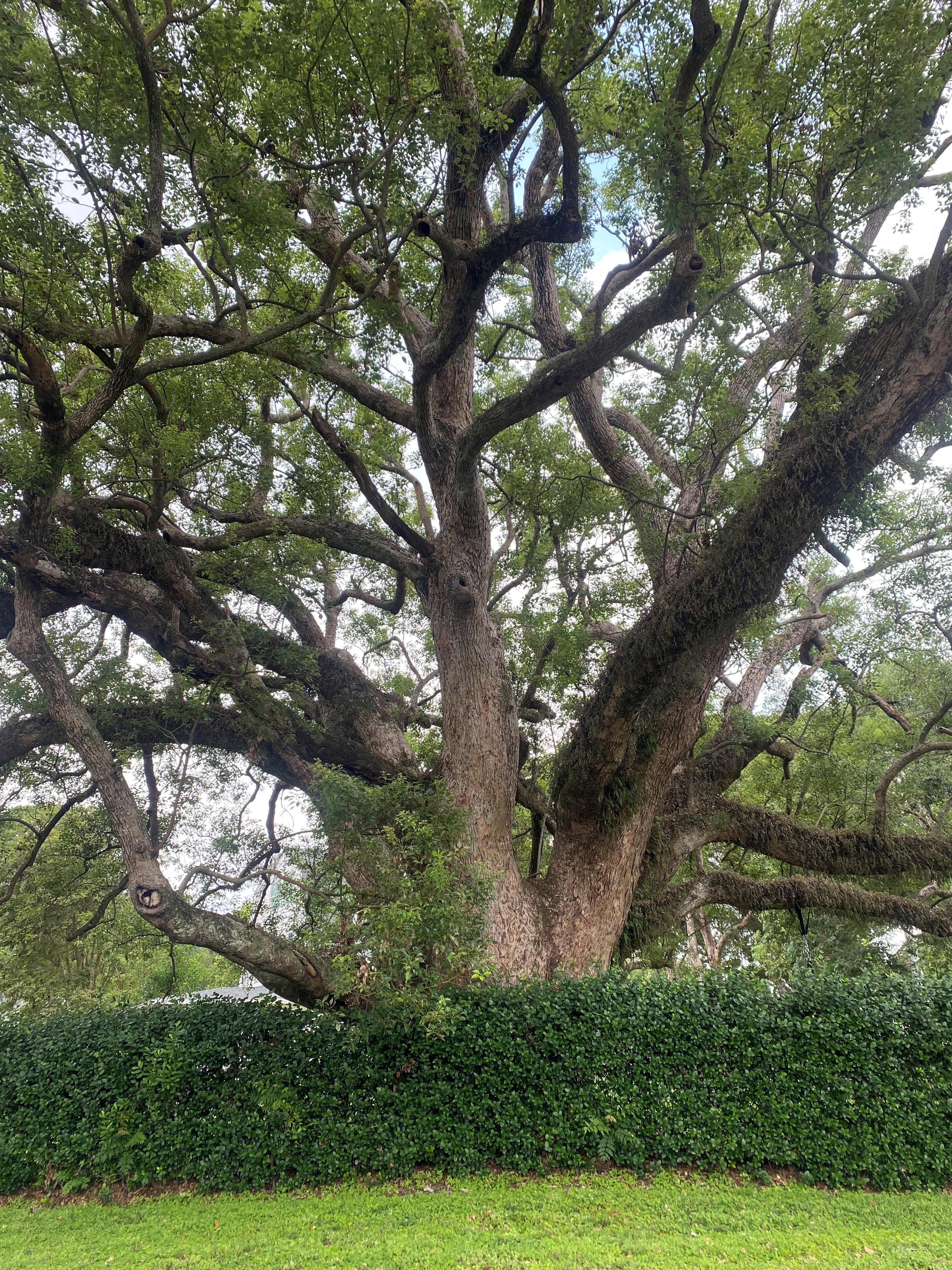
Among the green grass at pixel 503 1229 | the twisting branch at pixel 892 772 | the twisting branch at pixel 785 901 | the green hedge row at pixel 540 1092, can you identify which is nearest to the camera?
the green grass at pixel 503 1229

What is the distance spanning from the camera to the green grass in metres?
3.99

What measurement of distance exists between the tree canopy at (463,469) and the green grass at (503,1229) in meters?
1.42

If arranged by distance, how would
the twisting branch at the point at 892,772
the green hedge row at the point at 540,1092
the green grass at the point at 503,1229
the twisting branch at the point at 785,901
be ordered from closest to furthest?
the green grass at the point at 503,1229 < the green hedge row at the point at 540,1092 < the twisting branch at the point at 892,772 < the twisting branch at the point at 785,901

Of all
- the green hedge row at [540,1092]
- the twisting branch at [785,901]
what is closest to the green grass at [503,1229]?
the green hedge row at [540,1092]

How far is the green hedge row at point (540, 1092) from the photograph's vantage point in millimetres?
5113

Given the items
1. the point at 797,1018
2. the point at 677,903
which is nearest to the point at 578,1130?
the point at 797,1018

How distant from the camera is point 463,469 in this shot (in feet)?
21.4

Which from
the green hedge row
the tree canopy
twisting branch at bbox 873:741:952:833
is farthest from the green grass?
twisting branch at bbox 873:741:952:833

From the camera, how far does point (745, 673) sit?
29.1 ft

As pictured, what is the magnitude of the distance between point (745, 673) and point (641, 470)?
317cm

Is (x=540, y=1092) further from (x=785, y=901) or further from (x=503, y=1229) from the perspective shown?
(x=785, y=901)

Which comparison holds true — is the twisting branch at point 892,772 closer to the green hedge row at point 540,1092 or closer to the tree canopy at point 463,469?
the tree canopy at point 463,469

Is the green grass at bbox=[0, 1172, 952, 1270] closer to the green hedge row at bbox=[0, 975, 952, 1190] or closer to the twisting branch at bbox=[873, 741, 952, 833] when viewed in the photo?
the green hedge row at bbox=[0, 975, 952, 1190]

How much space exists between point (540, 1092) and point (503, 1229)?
1.05 meters
